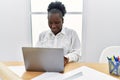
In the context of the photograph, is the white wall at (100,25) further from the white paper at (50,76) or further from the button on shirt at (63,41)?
the white paper at (50,76)

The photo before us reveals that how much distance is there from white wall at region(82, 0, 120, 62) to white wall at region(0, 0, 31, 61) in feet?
2.86

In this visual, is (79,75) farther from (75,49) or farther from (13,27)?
(13,27)

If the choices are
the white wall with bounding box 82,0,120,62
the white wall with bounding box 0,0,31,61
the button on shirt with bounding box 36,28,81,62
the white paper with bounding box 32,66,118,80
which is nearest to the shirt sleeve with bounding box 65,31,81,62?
the button on shirt with bounding box 36,28,81,62

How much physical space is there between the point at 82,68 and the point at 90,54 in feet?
4.72

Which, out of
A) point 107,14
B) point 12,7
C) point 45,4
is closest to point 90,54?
point 107,14

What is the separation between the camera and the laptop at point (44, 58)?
1227 millimetres

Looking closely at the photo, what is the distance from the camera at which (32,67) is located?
1.33 m

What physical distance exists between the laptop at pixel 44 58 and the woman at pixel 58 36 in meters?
0.48

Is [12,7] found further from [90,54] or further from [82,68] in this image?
[82,68]

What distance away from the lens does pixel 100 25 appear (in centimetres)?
266

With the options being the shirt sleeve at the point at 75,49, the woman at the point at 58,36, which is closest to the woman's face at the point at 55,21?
the woman at the point at 58,36

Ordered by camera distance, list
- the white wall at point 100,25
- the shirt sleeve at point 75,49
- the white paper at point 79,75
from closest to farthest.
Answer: the white paper at point 79,75, the shirt sleeve at point 75,49, the white wall at point 100,25

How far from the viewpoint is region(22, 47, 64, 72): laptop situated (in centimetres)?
123

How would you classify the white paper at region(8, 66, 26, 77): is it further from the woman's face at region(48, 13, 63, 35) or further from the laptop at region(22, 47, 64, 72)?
the woman's face at region(48, 13, 63, 35)
